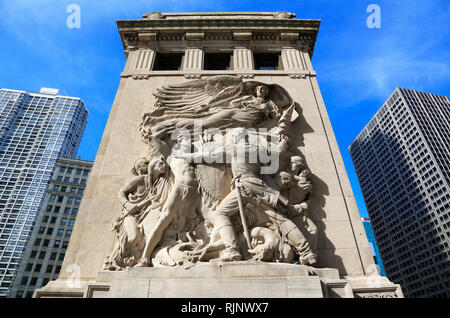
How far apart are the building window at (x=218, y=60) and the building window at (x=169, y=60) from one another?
150cm

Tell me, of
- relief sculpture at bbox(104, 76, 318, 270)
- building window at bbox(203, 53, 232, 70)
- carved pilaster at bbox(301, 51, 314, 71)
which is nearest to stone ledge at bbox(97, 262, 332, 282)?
relief sculpture at bbox(104, 76, 318, 270)

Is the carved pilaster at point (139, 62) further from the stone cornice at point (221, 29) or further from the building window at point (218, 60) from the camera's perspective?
the building window at point (218, 60)

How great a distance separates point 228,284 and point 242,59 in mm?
10806

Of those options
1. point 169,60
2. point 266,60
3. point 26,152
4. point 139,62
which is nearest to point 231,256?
point 139,62

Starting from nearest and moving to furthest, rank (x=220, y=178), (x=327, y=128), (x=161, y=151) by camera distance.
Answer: (x=220, y=178)
(x=161, y=151)
(x=327, y=128)

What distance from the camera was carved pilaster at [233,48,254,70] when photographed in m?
13.1

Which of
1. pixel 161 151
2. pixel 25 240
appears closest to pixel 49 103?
pixel 25 240

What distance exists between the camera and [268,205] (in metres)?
7.73

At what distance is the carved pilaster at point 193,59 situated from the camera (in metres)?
13.0

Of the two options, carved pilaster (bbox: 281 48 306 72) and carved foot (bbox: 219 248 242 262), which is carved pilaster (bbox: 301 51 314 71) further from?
carved foot (bbox: 219 248 242 262)

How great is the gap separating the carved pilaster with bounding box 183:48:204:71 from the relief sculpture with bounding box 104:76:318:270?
312 centimetres

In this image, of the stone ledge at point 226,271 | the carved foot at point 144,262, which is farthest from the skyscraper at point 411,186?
the carved foot at point 144,262
